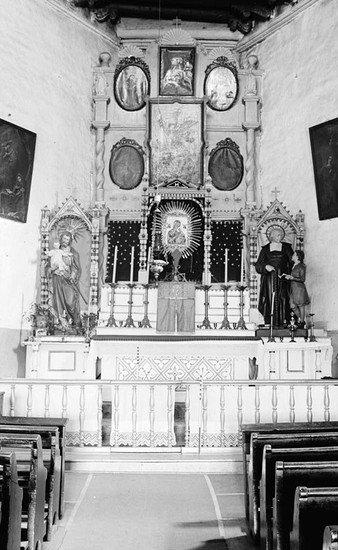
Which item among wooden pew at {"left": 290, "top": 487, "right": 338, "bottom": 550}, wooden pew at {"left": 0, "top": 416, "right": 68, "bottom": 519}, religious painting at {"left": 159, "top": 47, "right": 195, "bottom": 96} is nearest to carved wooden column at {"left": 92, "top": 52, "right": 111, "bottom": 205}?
religious painting at {"left": 159, "top": 47, "right": 195, "bottom": 96}

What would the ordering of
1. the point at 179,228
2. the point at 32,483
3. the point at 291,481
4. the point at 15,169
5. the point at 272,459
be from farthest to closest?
the point at 179,228
the point at 15,169
the point at 32,483
the point at 272,459
the point at 291,481

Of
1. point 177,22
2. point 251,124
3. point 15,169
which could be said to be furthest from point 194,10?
point 15,169

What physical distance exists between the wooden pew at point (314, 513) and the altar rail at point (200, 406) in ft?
11.9

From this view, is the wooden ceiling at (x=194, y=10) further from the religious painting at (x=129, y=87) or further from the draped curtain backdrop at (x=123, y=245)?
the draped curtain backdrop at (x=123, y=245)

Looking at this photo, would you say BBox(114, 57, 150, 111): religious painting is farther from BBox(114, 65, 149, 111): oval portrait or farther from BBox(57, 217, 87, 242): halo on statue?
BBox(57, 217, 87, 242): halo on statue

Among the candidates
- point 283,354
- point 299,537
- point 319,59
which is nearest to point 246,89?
point 319,59

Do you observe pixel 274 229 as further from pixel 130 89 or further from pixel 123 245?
pixel 130 89

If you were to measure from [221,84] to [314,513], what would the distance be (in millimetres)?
12775

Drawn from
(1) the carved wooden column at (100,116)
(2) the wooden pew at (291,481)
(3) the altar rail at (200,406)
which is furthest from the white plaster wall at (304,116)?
(2) the wooden pew at (291,481)

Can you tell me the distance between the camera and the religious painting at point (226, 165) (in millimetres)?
13391

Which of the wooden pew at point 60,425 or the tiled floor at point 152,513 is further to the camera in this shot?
the wooden pew at point 60,425

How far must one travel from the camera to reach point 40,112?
Result: 11.9 meters

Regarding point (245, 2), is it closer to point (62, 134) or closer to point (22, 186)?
point (62, 134)

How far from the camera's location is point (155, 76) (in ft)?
45.4
